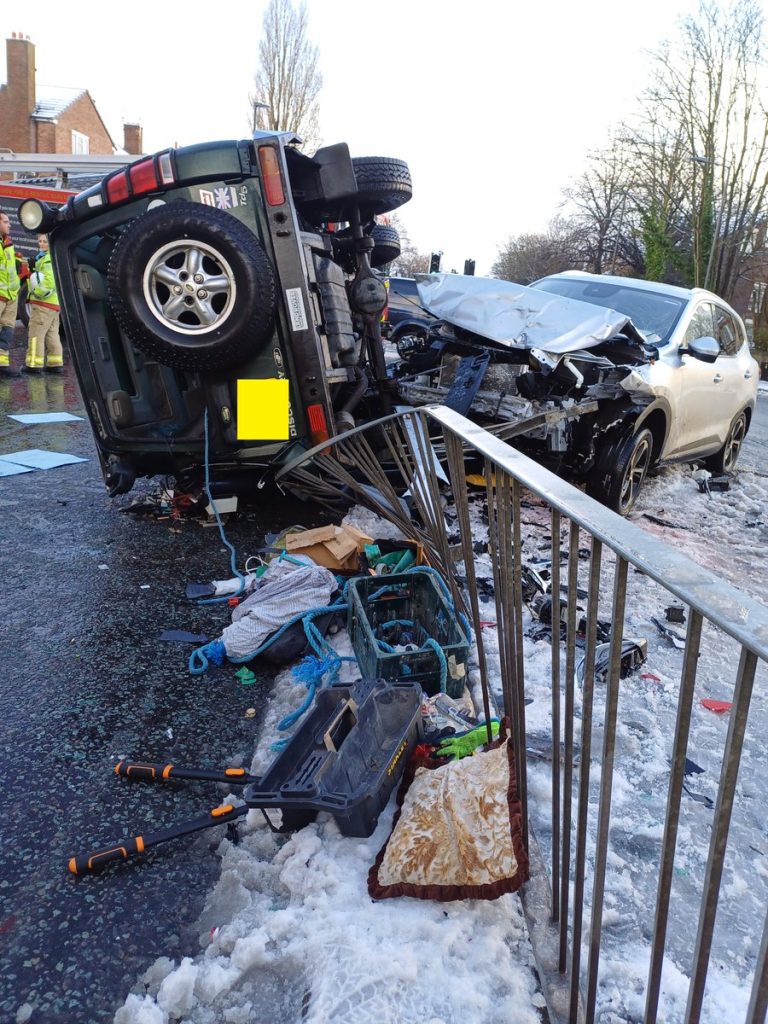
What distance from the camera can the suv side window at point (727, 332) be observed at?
730 cm

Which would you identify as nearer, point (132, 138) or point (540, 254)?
point (132, 138)

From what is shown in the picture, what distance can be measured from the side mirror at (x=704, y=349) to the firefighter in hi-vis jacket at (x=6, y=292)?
9.91 metres

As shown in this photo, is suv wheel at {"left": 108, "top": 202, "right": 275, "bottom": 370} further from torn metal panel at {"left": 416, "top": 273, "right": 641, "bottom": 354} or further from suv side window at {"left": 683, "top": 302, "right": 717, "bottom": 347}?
suv side window at {"left": 683, "top": 302, "right": 717, "bottom": 347}

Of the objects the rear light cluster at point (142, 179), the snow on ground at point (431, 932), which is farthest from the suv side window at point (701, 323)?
the snow on ground at point (431, 932)

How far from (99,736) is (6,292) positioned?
10709 millimetres

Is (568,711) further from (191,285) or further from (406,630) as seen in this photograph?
(191,285)

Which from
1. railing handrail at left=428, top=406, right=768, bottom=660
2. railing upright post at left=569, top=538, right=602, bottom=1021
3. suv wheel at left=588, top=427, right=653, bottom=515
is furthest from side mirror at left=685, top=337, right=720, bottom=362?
railing upright post at left=569, top=538, right=602, bottom=1021

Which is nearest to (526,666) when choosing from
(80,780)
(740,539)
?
(80,780)

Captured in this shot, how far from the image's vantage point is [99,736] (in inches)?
104

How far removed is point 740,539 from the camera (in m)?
5.77

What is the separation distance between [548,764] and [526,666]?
73cm

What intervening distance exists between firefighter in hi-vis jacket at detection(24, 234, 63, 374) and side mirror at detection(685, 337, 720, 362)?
913cm

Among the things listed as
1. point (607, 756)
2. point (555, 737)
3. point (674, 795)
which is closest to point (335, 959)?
point (555, 737)

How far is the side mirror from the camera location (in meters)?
5.77
